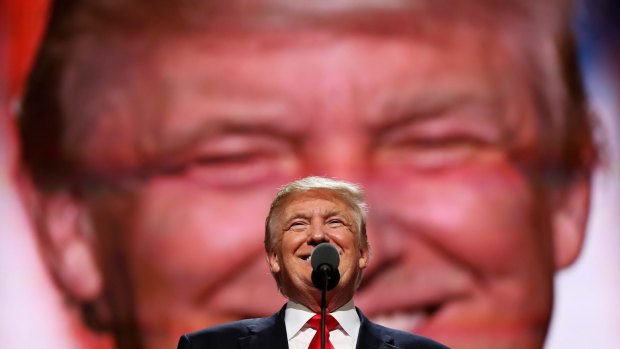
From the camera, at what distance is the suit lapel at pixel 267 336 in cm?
202

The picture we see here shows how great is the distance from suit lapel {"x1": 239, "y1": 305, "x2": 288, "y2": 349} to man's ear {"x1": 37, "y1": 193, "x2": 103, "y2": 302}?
135 cm

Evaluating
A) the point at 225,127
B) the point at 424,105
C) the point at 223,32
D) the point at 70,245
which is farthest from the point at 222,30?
the point at 70,245

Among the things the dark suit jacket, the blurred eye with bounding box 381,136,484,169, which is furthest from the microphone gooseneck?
the blurred eye with bounding box 381,136,484,169

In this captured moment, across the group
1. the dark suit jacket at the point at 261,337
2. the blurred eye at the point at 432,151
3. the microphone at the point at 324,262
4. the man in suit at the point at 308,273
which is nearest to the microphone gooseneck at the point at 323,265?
the microphone at the point at 324,262

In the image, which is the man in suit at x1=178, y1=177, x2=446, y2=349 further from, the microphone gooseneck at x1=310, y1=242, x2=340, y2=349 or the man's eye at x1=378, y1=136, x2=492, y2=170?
the man's eye at x1=378, y1=136, x2=492, y2=170

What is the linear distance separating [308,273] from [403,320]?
142 centimetres

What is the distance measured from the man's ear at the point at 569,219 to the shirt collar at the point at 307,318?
1533 millimetres

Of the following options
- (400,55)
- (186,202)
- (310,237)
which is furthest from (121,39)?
(310,237)

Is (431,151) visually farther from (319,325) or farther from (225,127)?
(319,325)

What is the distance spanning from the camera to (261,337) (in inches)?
80.2

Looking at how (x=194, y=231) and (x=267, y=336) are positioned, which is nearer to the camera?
(x=267, y=336)

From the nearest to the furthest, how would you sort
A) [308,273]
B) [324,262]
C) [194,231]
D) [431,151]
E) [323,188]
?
1. [324,262]
2. [308,273]
3. [323,188]
4. [194,231]
5. [431,151]

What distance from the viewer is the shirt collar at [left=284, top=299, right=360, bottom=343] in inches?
80.7

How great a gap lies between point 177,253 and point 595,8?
1.70 metres
